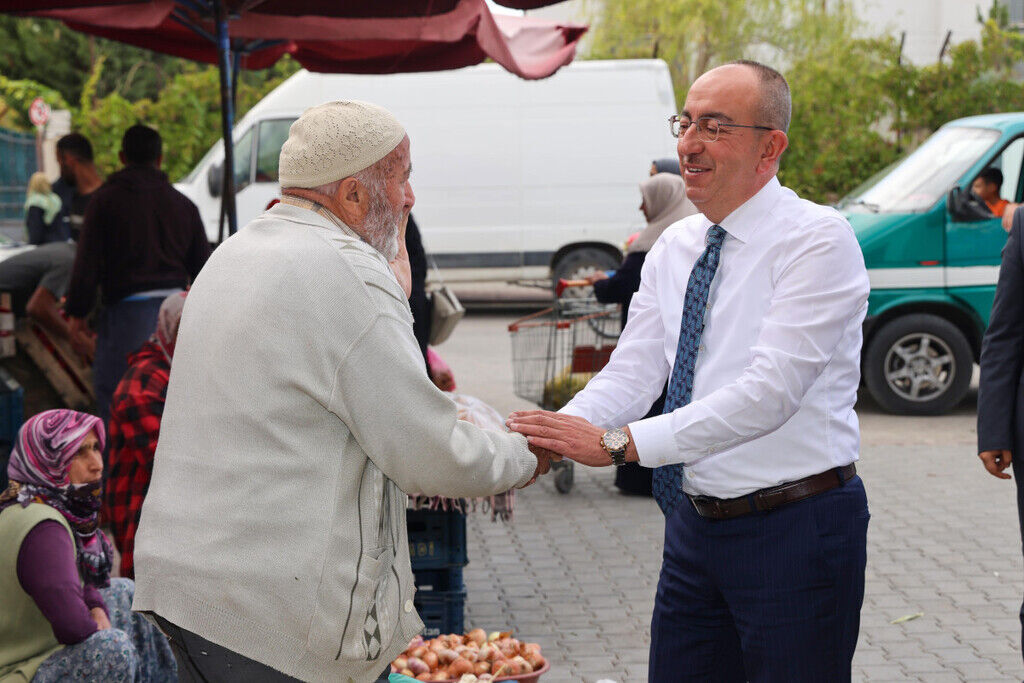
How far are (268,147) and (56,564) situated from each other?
41.5ft

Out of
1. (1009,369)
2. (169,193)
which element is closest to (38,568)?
(1009,369)

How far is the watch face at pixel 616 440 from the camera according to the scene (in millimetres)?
2971

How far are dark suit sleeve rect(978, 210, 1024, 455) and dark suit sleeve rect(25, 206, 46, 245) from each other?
38.6 ft

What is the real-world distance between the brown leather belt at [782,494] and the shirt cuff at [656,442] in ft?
0.60

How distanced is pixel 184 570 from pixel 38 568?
70.6 inches

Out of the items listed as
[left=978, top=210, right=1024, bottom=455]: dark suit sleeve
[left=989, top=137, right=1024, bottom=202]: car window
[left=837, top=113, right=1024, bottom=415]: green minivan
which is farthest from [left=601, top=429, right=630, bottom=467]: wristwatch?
[left=989, top=137, right=1024, bottom=202]: car window

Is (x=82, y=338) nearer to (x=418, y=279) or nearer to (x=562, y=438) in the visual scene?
(x=418, y=279)

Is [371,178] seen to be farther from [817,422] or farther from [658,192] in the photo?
[658,192]

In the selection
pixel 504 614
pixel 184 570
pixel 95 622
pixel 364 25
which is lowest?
pixel 504 614

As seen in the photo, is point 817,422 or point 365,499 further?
point 817,422

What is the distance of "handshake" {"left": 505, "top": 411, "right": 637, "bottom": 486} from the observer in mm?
3025

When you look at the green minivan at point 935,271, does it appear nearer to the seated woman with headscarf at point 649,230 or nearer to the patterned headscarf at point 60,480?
the seated woman with headscarf at point 649,230

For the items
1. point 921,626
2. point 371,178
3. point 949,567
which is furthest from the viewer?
point 949,567

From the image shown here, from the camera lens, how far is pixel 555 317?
8258mm
